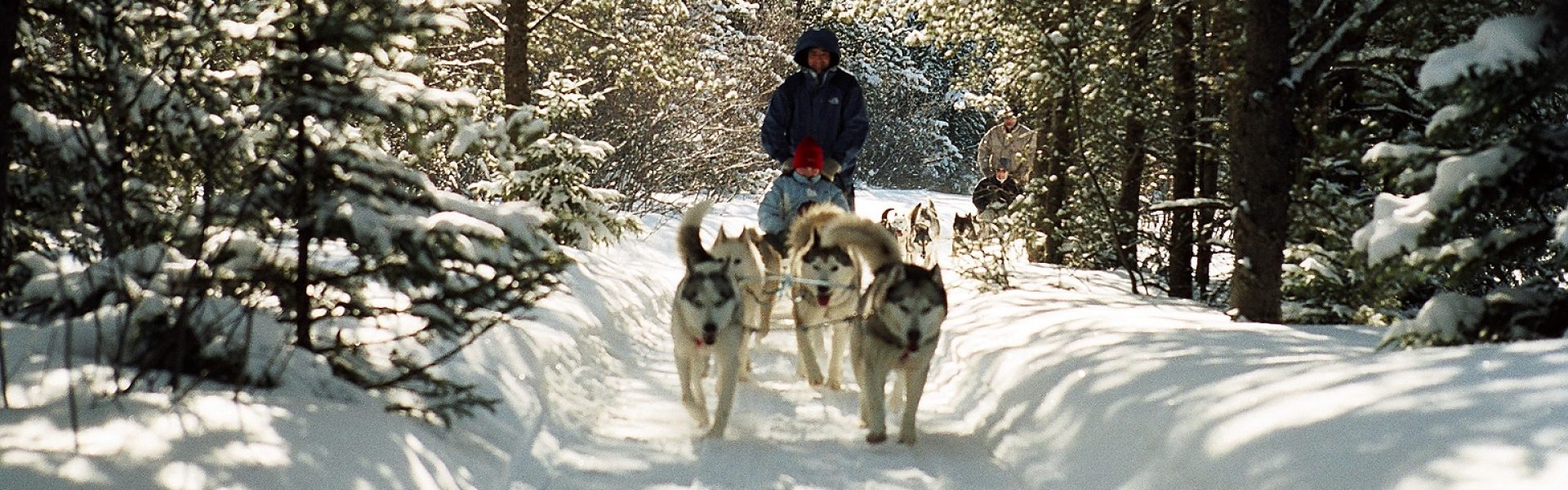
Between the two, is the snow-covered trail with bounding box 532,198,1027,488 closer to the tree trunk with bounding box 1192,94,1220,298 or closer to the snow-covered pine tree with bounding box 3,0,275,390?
the snow-covered pine tree with bounding box 3,0,275,390

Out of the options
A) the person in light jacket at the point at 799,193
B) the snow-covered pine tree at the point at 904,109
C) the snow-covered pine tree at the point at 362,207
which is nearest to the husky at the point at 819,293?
the person in light jacket at the point at 799,193

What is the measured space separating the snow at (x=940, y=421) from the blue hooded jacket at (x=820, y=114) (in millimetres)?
1653

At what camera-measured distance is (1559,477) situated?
8.44 feet

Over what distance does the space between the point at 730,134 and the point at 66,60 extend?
53.2ft

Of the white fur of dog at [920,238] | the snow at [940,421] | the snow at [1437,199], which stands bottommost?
the snow at [940,421]

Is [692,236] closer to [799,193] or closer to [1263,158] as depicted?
[799,193]

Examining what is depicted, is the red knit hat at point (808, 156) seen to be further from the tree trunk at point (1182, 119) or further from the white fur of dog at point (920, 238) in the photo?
the white fur of dog at point (920, 238)

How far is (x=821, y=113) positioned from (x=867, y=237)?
8.76 ft

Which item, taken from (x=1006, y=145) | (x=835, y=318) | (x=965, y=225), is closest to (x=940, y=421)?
(x=835, y=318)

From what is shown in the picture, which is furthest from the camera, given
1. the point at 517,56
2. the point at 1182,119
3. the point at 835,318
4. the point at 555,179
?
the point at 517,56

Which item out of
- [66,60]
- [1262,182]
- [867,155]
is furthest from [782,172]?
[867,155]

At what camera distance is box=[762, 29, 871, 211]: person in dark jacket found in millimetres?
8773

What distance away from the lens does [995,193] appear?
16672 millimetres

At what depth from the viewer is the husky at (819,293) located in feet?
22.7
